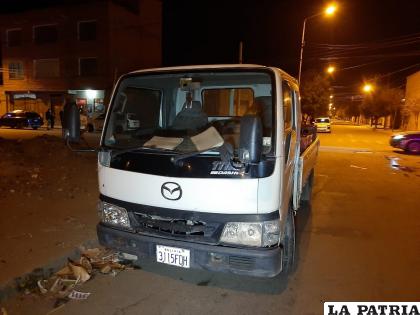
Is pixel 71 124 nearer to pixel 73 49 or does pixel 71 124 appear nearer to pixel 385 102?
pixel 73 49

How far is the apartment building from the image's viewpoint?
3481cm

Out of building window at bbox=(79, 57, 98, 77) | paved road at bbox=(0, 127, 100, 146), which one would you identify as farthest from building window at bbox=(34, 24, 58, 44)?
paved road at bbox=(0, 127, 100, 146)

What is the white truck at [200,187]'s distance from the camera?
326cm

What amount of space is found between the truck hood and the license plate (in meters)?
0.40

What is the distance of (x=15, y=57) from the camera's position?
39.6 meters

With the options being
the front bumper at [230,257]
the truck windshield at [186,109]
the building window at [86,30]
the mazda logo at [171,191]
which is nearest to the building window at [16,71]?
the building window at [86,30]

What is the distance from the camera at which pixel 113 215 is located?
12.5 feet

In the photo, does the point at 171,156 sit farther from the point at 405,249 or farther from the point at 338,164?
the point at 338,164

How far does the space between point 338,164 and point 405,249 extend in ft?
30.5

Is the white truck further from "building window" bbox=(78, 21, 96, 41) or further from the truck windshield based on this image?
"building window" bbox=(78, 21, 96, 41)

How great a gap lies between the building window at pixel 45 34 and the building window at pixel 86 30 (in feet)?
10.6

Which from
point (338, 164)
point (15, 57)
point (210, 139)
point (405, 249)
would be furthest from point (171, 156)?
point (15, 57)

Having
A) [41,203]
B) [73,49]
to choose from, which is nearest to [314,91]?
[73,49]

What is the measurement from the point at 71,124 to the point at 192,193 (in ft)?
5.22
